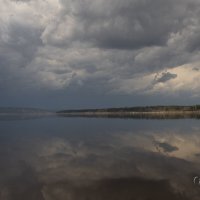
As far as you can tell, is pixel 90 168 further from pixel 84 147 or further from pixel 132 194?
pixel 84 147

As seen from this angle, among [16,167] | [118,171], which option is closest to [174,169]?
[118,171]

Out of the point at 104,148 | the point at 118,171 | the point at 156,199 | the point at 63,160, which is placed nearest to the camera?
the point at 156,199

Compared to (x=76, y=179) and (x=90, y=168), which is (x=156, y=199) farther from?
(x=90, y=168)

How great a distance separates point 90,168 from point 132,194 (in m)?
10.4

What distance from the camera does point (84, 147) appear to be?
156 ft

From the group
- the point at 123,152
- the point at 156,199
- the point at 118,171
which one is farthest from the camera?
the point at 123,152

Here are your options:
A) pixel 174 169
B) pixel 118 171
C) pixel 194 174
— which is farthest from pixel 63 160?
pixel 194 174

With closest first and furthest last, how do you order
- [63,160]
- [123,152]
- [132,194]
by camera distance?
1. [132,194]
2. [63,160]
3. [123,152]

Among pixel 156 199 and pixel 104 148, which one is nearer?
pixel 156 199

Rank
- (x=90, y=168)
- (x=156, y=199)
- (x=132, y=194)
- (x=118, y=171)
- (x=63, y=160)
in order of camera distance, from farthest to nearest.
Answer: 1. (x=63, y=160)
2. (x=90, y=168)
3. (x=118, y=171)
4. (x=132, y=194)
5. (x=156, y=199)

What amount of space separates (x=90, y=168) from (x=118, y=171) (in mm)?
3444

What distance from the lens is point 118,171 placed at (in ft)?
97.1

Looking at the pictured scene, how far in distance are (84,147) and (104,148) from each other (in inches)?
142

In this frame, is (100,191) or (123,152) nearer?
(100,191)
